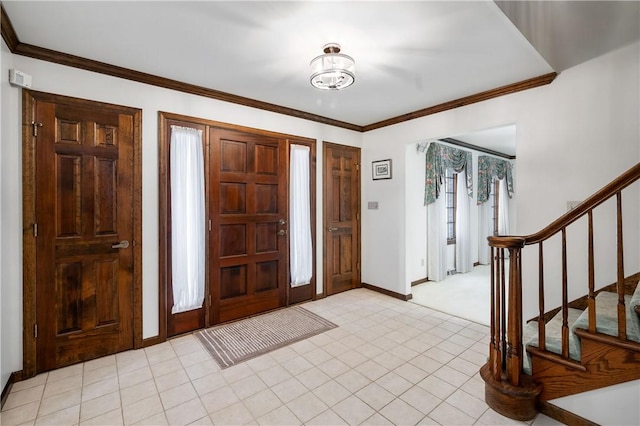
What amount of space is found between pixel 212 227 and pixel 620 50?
3.96 m

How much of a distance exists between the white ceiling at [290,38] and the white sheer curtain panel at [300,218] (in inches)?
41.7

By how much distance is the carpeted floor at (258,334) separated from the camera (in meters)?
2.66

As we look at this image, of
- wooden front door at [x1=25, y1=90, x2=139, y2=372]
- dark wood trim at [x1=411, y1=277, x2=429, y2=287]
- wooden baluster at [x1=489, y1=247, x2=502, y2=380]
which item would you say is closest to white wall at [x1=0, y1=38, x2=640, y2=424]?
wooden front door at [x1=25, y1=90, x2=139, y2=372]

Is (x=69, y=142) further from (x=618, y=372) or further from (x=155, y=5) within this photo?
(x=618, y=372)

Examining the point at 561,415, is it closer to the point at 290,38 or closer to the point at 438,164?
the point at 290,38

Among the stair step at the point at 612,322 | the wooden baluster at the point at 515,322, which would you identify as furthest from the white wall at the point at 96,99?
the stair step at the point at 612,322

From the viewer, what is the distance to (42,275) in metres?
2.30

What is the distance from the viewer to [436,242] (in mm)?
5000

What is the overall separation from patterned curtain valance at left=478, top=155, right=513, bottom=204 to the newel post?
4.72m

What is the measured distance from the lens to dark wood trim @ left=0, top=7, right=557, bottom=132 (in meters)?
2.21

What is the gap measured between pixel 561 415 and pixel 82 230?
3.71 m

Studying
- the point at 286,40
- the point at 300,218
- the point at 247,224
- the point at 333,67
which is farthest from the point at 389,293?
the point at 286,40

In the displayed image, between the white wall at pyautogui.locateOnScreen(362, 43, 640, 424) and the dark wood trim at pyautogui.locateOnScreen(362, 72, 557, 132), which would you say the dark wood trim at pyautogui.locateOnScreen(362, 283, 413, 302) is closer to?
the white wall at pyautogui.locateOnScreen(362, 43, 640, 424)

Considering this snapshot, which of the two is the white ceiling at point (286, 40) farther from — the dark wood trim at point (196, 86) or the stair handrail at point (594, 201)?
the stair handrail at point (594, 201)
